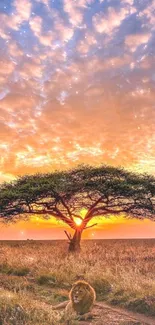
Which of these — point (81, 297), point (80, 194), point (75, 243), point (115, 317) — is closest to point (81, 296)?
point (81, 297)

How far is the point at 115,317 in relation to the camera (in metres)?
11.5

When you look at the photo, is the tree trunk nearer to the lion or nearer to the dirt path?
the dirt path

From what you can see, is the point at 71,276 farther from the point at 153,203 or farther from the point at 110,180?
the point at 153,203

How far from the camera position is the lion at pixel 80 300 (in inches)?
431

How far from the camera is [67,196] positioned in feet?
102

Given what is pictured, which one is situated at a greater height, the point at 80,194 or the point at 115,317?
the point at 80,194

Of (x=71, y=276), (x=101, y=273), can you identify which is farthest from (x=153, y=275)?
(x=71, y=276)

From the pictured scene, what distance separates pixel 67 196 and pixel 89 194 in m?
1.63

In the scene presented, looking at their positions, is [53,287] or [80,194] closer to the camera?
[53,287]

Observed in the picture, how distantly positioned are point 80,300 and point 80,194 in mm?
20003

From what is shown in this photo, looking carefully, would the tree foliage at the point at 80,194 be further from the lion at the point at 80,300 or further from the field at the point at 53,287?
the lion at the point at 80,300

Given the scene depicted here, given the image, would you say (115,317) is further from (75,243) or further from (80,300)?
(75,243)

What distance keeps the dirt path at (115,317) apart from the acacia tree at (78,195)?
666 inches

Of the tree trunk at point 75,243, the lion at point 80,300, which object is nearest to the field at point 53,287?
the lion at point 80,300
